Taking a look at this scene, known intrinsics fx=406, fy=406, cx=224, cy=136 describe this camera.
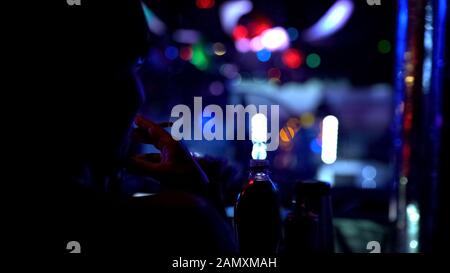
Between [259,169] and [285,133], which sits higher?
[285,133]

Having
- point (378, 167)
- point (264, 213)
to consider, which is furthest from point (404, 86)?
point (378, 167)

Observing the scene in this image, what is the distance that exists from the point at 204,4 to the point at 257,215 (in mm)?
3787

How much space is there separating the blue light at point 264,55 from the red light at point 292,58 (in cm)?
22

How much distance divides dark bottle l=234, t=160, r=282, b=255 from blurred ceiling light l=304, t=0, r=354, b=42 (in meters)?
3.70

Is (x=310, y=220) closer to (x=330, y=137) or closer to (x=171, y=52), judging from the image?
(x=330, y=137)

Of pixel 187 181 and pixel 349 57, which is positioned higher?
pixel 349 57

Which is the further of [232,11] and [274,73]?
[274,73]

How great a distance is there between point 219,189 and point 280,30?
167 inches

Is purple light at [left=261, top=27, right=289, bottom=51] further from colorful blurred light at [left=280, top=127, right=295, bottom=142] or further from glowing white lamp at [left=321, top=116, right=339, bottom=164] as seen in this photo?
glowing white lamp at [left=321, top=116, right=339, bottom=164]

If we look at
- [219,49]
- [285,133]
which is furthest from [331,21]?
[285,133]

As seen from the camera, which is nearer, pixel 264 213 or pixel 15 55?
pixel 15 55

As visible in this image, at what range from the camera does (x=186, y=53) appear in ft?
16.4

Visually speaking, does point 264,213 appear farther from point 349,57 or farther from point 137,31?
point 349,57

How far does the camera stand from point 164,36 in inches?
184
